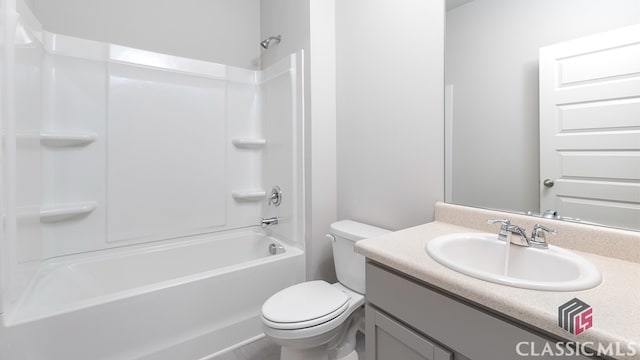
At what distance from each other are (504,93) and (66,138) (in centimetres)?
236

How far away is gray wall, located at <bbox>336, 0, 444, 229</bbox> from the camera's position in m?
1.38

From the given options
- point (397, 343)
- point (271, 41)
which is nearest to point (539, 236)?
point (397, 343)

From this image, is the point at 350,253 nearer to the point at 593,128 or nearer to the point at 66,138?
the point at 593,128

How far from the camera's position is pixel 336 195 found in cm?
202

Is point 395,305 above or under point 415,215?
under

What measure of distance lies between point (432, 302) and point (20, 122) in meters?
1.91

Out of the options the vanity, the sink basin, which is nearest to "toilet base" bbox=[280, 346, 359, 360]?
the vanity

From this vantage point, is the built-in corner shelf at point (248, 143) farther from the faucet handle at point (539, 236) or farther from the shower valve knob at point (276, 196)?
the faucet handle at point (539, 236)

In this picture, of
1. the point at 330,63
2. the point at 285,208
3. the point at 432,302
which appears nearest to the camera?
the point at 432,302

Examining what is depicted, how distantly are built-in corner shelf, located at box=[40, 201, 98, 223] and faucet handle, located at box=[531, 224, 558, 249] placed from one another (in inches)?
92.6

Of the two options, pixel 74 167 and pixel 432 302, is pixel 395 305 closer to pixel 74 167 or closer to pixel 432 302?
pixel 432 302

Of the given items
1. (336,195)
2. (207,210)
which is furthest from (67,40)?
(336,195)

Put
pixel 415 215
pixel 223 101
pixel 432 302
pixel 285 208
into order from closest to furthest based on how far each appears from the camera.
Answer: pixel 432 302 → pixel 415 215 → pixel 285 208 → pixel 223 101

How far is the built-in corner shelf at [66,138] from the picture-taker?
1623 millimetres
